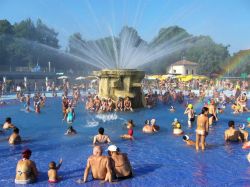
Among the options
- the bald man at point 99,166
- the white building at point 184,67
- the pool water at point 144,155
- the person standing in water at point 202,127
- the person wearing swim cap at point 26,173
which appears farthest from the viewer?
the white building at point 184,67

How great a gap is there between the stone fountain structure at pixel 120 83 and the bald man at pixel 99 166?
48.7 feet

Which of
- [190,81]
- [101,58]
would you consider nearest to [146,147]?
[101,58]

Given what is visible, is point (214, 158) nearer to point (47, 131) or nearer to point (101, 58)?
point (47, 131)

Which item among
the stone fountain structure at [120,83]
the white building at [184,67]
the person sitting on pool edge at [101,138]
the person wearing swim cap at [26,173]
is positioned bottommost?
the person wearing swim cap at [26,173]

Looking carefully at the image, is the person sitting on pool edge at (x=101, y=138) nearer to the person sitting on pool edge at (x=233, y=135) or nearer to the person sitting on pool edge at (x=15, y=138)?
the person sitting on pool edge at (x=15, y=138)

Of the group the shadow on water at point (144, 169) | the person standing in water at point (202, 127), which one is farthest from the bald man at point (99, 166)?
the person standing in water at point (202, 127)

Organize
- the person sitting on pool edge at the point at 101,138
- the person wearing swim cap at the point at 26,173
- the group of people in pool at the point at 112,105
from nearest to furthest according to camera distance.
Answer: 1. the person wearing swim cap at the point at 26,173
2. the person sitting on pool edge at the point at 101,138
3. the group of people in pool at the point at 112,105

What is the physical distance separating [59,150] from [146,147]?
3.14m

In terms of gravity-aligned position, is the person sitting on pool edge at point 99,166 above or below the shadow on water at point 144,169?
above

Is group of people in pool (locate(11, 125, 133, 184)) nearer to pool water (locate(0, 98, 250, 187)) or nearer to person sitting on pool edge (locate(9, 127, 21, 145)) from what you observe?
pool water (locate(0, 98, 250, 187))

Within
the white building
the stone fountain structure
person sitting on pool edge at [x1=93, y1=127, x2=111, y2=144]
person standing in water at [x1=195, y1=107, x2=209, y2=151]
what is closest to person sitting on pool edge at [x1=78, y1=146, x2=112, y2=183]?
person sitting on pool edge at [x1=93, y1=127, x2=111, y2=144]

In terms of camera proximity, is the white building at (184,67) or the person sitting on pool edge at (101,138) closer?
the person sitting on pool edge at (101,138)

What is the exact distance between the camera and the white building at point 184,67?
75.7 metres

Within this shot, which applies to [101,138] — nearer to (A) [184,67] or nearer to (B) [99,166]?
(B) [99,166]
